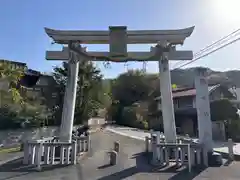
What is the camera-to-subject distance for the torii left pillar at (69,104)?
907cm

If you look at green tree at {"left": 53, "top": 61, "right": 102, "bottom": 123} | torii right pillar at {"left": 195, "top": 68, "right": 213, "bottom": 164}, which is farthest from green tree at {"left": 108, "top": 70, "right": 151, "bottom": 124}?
torii right pillar at {"left": 195, "top": 68, "right": 213, "bottom": 164}

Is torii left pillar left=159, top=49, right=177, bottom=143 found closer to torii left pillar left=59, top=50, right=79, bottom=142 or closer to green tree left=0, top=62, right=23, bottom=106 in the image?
torii left pillar left=59, top=50, right=79, bottom=142

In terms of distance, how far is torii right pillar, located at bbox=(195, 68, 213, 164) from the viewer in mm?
8172

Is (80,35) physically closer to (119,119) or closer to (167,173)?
(167,173)

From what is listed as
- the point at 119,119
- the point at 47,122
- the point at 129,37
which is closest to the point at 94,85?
the point at 47,122

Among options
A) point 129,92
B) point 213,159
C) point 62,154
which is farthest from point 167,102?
point 129,92

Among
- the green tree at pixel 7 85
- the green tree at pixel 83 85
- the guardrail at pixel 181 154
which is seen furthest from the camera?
the green tree at pixel 83 85

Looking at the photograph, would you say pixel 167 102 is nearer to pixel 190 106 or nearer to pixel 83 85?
pixel 83 85

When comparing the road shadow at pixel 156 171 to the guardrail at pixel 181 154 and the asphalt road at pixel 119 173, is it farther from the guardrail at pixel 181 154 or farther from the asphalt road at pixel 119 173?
the guardrail at pixel 181 154

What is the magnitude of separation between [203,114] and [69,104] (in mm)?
5219

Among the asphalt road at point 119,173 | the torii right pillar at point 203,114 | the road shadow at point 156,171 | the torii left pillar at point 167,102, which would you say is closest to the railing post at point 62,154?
the asphalt road at point 119,173

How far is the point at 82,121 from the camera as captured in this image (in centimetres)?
2328

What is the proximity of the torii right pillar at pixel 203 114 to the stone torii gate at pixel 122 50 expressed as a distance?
122 centimetres

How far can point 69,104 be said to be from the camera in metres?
9.35
